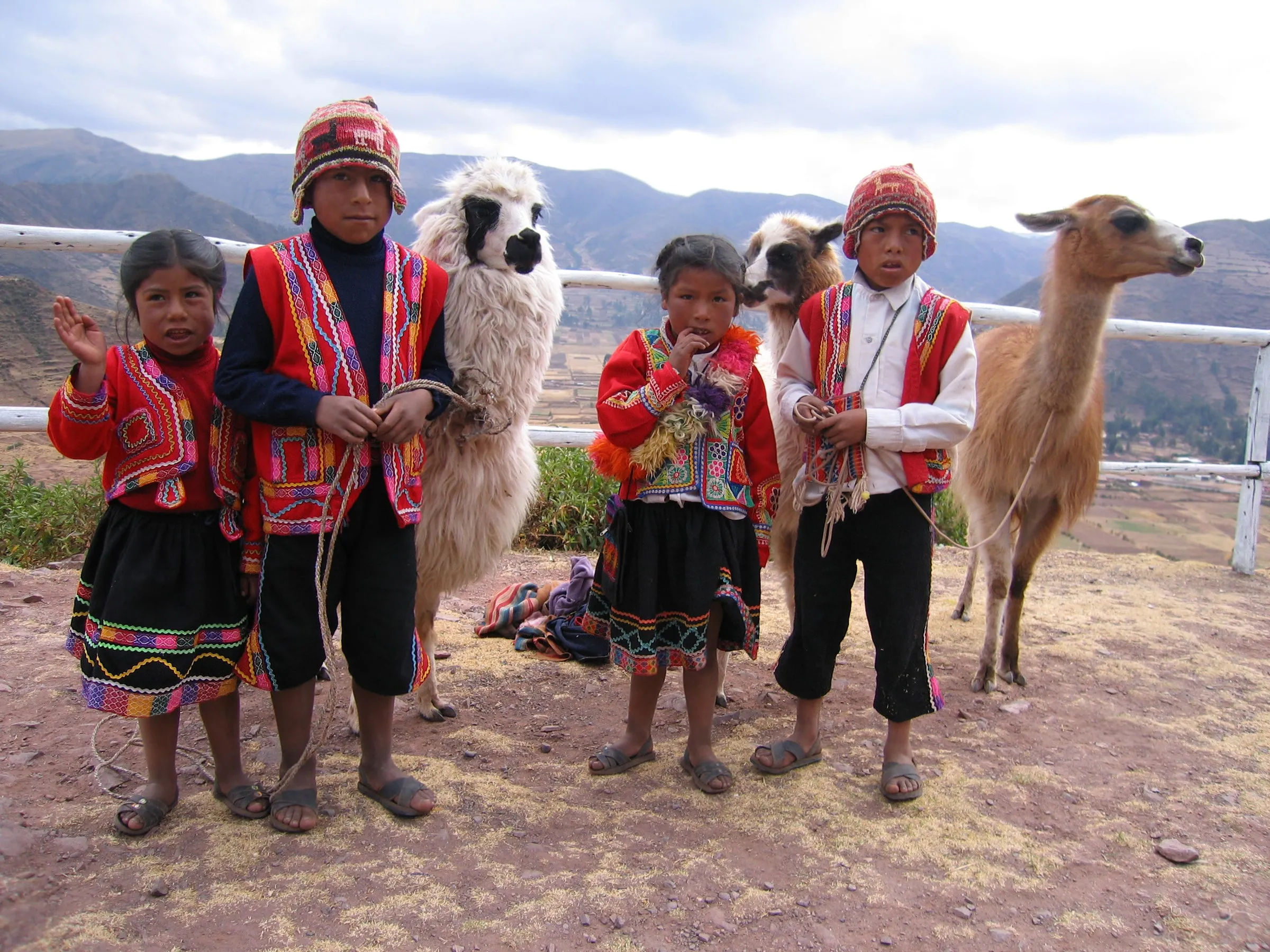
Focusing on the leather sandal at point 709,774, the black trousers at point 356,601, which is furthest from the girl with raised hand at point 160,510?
the leather sandal at point 709,774

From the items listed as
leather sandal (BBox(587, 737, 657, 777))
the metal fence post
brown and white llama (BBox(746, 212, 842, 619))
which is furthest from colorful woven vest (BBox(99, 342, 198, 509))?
the metal fence post

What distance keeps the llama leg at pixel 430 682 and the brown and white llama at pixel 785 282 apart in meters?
1.08

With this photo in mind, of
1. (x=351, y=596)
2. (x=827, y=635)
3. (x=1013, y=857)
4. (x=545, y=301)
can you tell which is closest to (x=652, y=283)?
(x=545, y=301)

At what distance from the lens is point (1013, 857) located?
89.7 inches

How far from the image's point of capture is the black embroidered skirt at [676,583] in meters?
2.39

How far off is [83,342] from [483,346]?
110cm

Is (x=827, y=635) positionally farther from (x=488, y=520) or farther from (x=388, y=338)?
(x=388, y=338)

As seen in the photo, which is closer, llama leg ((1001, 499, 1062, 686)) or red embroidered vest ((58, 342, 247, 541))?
red embroidered vest ((58, 342, 247, 541))

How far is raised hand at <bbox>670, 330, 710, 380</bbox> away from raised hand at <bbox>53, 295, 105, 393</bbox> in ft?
4.67

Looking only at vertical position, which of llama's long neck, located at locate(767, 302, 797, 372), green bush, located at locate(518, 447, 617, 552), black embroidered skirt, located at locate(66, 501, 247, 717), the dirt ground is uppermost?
llama's long neck, located at locate(767, 302, 797, 372)

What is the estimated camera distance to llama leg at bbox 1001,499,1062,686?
3.64 m

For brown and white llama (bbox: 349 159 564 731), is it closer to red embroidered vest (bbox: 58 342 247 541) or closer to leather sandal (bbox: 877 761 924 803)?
red embroidered vest (bbox: 58 342 247 541)

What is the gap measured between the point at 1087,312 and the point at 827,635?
1.87 metres

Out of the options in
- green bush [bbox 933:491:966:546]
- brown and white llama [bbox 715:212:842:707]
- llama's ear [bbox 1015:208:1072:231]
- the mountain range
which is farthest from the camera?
green bush [bbox 933:491:966:546]
